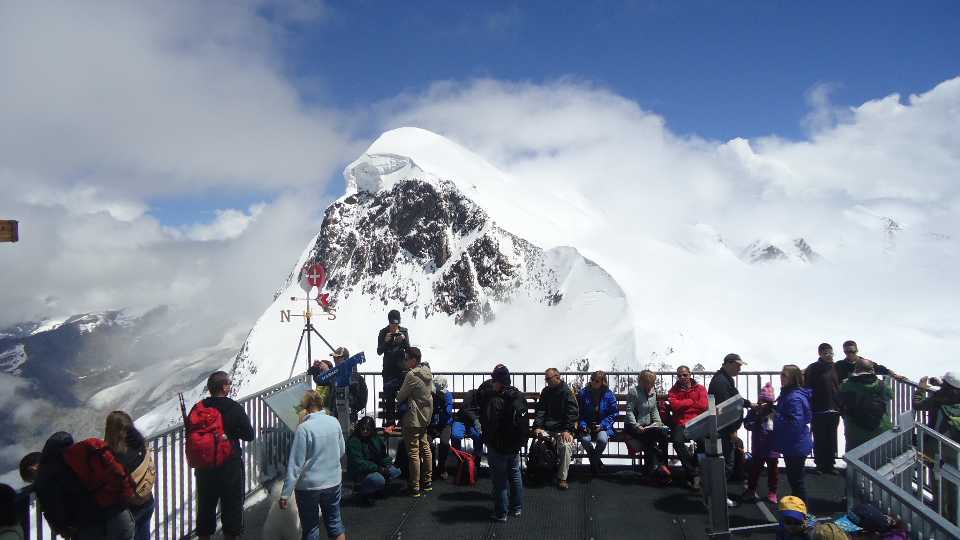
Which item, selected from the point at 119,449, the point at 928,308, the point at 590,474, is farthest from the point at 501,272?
the point at 119,449

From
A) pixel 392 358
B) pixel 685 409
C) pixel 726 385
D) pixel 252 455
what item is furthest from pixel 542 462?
pixel 252 455

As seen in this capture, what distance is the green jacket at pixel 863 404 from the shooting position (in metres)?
8.52

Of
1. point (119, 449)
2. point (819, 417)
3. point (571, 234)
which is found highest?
point (571, 234)

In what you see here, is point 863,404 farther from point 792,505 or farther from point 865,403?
point 792,505

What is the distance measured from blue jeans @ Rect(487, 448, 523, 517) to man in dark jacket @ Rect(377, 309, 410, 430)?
283 cm

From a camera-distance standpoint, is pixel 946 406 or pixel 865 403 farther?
pixel 865 403

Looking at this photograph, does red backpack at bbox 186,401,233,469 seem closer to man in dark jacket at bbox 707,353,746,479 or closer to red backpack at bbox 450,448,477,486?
red backpack at bbox 450,448,477,486

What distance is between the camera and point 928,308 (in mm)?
54938

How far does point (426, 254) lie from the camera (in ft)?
230

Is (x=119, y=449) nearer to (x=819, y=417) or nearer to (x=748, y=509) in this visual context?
(x=748, y=509)

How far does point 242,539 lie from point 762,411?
21.4ft

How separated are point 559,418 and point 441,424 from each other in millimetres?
1742

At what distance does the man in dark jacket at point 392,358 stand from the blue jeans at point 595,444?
297 centimetres

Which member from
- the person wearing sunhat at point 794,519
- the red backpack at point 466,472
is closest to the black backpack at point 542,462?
the red backpack at point 466,472
